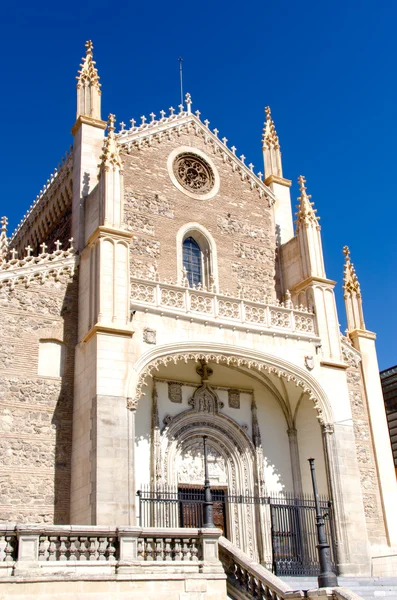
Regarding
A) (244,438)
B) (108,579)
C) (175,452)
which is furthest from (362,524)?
(108,579)

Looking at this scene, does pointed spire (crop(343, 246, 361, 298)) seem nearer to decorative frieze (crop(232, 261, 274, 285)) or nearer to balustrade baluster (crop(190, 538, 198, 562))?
decorative frieze (crop(232, 261, 274, 285))

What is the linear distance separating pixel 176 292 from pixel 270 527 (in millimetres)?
7714

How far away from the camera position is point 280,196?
1136 inches

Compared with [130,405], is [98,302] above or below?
above

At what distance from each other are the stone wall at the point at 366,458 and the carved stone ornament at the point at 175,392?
6325 mm

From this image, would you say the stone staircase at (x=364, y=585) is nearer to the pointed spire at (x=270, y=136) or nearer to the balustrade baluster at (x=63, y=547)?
the balustrade baluster at (x=63, y=547)

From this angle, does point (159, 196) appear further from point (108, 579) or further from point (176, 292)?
point (108, 579)

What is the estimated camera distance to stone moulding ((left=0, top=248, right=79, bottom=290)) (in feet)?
67.8

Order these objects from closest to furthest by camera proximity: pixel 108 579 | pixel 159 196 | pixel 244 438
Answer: pixel 108 579 < pixel 244 438 < pixel 159 196

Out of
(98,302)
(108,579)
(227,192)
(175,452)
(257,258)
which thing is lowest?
(108,579)

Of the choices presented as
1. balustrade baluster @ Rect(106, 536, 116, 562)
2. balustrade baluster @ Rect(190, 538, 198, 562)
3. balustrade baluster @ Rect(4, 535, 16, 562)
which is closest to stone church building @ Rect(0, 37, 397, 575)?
balustrade baluster @ Rect(190, 538, 198, 562)

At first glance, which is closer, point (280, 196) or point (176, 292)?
point (176, 292)

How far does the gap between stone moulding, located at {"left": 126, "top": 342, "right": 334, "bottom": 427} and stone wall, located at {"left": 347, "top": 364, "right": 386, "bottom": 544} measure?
276cm

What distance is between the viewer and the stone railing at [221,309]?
21.1m
